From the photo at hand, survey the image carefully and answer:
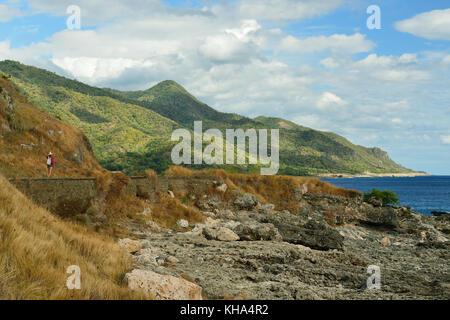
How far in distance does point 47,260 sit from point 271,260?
8.55 meters

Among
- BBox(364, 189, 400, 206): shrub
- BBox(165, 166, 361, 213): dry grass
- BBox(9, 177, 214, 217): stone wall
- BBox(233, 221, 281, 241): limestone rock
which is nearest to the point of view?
BBox(9, 177, 214, 217): stone wall

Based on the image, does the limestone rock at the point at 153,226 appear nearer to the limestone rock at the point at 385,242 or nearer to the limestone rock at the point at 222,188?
the limestone rock at the point at 222,188

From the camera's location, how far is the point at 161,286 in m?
7.03

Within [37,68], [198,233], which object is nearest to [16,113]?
[198,233]

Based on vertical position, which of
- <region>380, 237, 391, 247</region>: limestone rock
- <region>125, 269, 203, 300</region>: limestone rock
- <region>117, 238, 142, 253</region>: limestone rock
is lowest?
<region>380, 237, 391, 247</region>: limestone rock

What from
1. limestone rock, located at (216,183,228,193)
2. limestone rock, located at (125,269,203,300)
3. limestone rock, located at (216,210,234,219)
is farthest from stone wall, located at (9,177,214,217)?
limestone rock, located at (216,183,228,193)

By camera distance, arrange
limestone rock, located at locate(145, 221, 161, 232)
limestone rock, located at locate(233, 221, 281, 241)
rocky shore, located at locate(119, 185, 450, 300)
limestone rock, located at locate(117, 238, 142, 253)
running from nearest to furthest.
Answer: rocky shore, located at locate(119, 185, 450, 300) → limestone rock, located at locate(117, 238, 142, 253) → limestone rock, located at locate(233, 221, 281, 241) → limestone rock, located at locate(145, 221, 161, 232)

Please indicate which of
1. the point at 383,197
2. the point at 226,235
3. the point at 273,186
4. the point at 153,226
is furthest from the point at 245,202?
the point at 383,197

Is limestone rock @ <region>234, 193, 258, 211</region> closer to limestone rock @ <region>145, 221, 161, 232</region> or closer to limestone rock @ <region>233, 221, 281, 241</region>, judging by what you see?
A: limestone rock @ <region>233, 221, 281, 241</region>

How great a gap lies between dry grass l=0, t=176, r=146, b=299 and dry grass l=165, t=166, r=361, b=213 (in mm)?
20120

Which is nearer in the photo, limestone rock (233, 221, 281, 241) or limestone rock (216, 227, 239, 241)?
limestone rock (216, 227, 239, 241)

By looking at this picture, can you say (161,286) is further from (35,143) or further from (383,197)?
(383,197)

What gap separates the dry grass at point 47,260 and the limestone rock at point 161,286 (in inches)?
10.1

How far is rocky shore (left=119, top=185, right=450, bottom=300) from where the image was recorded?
29.5 ft
